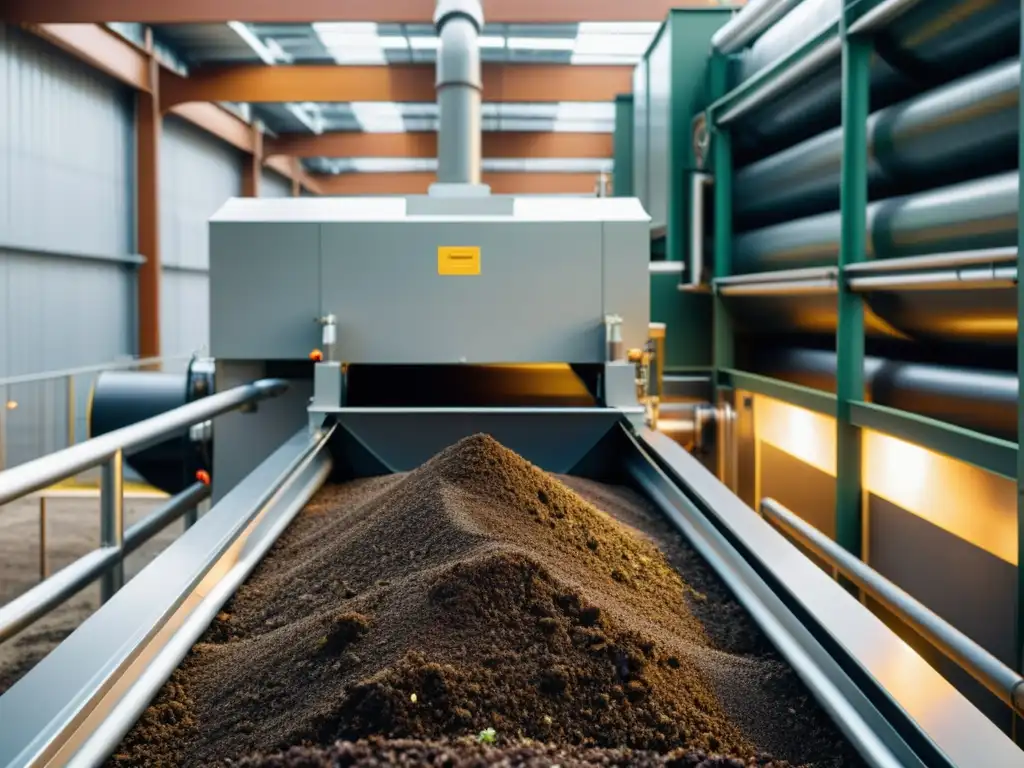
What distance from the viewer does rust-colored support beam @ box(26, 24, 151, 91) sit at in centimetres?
595

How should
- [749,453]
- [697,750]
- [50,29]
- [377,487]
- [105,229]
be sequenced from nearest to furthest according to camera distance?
[697,750] → [377,487] → [749,453] → [50,29] → [105,229]

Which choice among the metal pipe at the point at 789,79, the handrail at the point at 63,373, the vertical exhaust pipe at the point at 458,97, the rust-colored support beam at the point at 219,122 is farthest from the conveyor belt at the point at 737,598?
the rust-colored support beam at the point at 219,122

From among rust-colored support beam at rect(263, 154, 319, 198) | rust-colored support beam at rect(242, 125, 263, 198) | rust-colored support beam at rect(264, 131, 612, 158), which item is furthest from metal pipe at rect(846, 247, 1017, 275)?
rust-colored support beam at rect(263, 154, 319, 198)

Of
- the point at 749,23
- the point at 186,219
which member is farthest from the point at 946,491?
the point at 186,219

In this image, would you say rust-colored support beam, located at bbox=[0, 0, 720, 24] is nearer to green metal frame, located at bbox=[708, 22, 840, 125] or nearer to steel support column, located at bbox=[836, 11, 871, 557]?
green metal frame, located at bbox=[708, 22, 840, 125]

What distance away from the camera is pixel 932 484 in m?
2.16

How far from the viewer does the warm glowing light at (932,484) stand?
1.88 meters

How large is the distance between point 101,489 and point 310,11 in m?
4.40

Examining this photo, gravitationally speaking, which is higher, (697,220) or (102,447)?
(697,220)

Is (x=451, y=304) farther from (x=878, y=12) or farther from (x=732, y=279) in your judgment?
(x=732, y=279)

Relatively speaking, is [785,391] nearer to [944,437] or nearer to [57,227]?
[944,437]

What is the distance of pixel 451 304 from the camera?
8.11 feet

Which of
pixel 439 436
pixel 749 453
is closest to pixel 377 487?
pixel 439 436

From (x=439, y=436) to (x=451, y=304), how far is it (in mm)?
414
